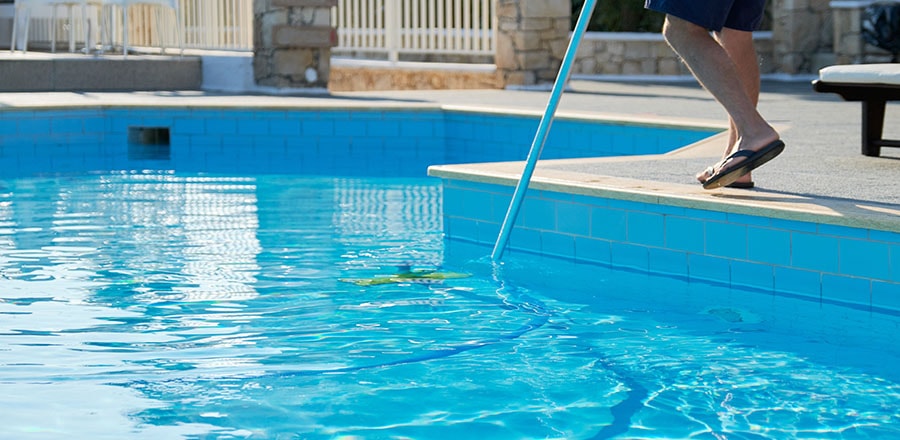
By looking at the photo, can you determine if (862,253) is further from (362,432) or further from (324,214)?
(324,214)

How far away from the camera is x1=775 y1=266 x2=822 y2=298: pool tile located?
3.88 metres

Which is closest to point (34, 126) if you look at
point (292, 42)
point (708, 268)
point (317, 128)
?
point (317, 128)

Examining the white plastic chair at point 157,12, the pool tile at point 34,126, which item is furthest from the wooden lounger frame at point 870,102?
the white plastic chair at point 157,12

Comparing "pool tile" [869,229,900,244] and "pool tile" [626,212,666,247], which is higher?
"pool tile" [869,229,900,244]

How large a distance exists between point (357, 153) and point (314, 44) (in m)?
2.60

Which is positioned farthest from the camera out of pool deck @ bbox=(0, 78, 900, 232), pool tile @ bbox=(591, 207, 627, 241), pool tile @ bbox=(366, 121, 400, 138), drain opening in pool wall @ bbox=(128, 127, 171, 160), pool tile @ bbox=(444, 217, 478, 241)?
pool tile @ bbox=(366, 121, 400, 138)

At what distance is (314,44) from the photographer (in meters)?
10.9

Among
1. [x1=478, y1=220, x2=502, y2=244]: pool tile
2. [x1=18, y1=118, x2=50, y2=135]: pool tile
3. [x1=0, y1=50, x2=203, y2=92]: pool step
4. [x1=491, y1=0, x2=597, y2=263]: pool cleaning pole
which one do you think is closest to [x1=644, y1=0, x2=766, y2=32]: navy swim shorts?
[x1=491, y1=0, x2=597, y2=263]: pool cleaning pole

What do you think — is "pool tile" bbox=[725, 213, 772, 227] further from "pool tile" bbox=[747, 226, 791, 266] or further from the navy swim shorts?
the navy swim shorts

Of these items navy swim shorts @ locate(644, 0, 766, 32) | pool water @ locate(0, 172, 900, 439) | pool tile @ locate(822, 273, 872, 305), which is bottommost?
pool water @ locate(0, 172, 900, 439)

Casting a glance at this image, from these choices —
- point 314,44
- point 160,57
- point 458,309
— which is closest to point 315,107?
point 314,44

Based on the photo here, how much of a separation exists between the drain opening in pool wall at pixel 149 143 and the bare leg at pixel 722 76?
5064mm

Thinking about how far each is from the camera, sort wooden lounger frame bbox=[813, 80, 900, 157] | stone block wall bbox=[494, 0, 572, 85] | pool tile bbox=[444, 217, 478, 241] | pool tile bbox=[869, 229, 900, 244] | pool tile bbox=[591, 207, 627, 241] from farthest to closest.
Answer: stone block wall bbox=[494, 0, 572, 85] < wooden lounger frame bbox=[813, 80, 900, 157] < pool tile bbox=[444, 217, 478, 241] < pool tile bbox=[591, 207, 627, 241] < pool tile bbox=[869, 229, 900, 244]

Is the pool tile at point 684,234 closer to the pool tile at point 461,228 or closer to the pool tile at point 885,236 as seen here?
the pool tile at point 885,236
